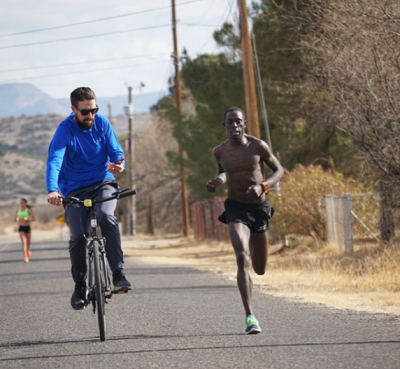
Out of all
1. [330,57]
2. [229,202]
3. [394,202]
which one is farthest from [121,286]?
[394,202]

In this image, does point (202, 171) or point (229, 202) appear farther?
point (202, 171)

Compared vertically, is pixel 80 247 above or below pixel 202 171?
below

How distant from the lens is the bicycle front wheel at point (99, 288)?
9.39m

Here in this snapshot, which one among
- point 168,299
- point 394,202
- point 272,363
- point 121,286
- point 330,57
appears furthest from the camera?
point 394,202

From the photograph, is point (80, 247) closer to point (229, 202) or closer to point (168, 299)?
point (229, 202)

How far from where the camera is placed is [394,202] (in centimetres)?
1961

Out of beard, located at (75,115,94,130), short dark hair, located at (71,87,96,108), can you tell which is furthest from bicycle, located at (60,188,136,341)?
short dark hair, located at (71,87,96,108)

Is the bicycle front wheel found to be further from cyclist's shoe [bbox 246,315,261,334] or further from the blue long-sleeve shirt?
cyclist's shoe [bbox 246,315,261,334]

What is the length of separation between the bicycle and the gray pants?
73 mm

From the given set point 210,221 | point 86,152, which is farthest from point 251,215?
point 210,221

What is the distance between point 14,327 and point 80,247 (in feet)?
6.29

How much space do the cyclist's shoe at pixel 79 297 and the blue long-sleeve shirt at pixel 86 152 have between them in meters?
0.89

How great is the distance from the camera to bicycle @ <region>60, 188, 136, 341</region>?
952 cm

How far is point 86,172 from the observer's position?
1009 cm
